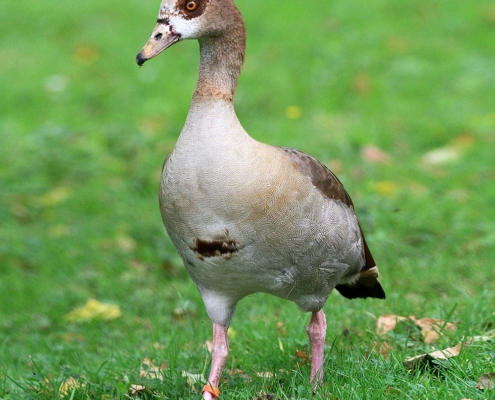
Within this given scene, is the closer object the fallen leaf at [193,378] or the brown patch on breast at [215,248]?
→ the brown patch on breast at [215,248]

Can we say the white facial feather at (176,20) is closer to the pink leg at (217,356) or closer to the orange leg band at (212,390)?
the pink leg at (217,356)

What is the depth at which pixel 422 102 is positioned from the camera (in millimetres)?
9336

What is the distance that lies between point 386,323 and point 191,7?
6.51ft

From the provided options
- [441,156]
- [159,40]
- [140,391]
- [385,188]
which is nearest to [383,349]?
[140,391]

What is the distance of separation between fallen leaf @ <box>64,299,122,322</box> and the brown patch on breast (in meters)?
2.22

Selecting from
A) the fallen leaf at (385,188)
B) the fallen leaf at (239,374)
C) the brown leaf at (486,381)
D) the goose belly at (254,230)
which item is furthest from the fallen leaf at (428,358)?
the fallen leaf at (385,188)

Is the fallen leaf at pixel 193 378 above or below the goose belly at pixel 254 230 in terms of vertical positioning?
below

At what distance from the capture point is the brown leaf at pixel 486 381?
129 inches

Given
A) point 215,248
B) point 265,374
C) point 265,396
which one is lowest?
point 265,374

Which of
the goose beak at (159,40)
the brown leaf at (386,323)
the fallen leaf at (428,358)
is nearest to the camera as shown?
the goose beak at (159,40)

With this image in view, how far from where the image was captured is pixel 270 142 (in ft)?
27.5

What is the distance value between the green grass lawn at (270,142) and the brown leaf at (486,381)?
0.05 m

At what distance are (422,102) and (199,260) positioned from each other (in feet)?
20.7

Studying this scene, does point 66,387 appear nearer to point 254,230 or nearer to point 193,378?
point 193,378
